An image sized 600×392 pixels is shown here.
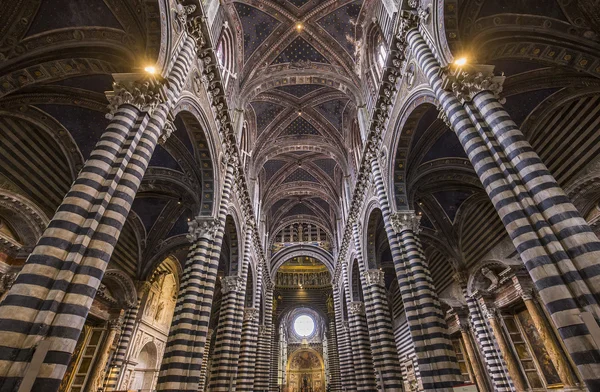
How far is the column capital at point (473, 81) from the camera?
6.53m

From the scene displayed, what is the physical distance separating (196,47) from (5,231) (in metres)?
9.31

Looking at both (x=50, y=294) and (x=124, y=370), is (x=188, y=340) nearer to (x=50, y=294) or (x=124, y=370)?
(x=50, y=294)

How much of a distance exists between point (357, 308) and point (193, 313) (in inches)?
481

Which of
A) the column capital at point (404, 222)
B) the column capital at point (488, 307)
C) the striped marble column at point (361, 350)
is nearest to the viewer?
the column capital at point (404, 222)

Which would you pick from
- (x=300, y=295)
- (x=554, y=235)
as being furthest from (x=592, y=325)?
(x=300, y=295)

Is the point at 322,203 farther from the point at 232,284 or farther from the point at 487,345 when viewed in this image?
the point at 487,345

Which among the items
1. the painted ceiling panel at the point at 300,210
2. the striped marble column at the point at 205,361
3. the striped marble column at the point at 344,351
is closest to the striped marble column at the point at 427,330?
the striped marble column at the point at 344,351

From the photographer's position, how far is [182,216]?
17.4 m

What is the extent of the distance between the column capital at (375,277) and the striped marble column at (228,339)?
619 cm

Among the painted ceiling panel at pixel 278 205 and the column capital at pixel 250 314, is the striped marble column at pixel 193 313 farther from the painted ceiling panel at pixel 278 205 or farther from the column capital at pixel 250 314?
the painted ceiling panel at pixel 278 205

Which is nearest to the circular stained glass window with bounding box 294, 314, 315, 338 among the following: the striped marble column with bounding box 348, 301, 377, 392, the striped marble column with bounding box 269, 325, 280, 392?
the striped marble column with bounding box 269, 325, 280, 392

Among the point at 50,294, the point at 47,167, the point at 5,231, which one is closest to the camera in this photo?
the point at 50,294

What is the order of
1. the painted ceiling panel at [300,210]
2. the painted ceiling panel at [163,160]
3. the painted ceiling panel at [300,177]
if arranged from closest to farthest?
the painted ceiling panel at [163,160]
the painted ceiling panel at [300,177]
the painted ceiling panel at [300,210]

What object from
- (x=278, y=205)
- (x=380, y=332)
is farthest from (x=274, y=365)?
(x=380, y=332)
